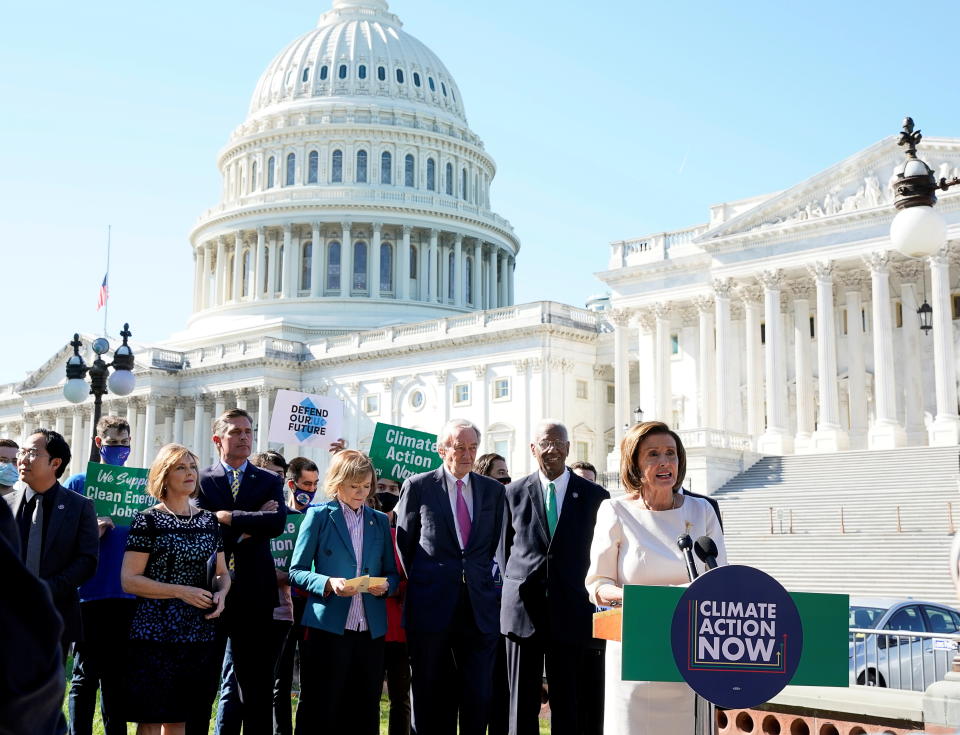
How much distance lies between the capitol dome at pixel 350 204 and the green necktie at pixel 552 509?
68.4 m

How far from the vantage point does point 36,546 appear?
7.86m

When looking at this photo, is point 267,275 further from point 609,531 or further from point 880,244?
point 609,531

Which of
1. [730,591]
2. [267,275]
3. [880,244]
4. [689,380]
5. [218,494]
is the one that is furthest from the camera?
[267,275]

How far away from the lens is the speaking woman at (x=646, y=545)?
5.88 m

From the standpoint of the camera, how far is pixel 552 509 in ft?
27.7

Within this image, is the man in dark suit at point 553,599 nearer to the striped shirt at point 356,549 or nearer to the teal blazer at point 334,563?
the teal blazer at point 334,563

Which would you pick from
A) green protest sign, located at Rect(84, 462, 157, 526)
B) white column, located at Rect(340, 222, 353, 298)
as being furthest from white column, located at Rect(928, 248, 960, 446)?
white column, located at Rect(340, 222, 353, 298)

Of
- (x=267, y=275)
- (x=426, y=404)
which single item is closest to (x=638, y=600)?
(x=426, y=404)

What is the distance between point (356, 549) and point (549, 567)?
1352 mm

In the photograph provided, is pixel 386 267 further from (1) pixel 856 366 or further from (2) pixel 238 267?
(1) pixel 856 366

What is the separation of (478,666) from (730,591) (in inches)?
146

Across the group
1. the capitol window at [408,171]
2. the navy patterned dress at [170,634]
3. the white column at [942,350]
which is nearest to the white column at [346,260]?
the capitol window at [408,171]

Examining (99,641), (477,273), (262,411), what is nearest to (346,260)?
(477,273)

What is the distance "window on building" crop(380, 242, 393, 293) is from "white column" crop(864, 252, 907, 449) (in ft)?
144
